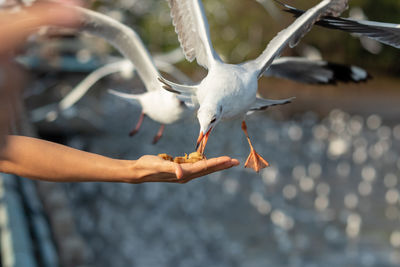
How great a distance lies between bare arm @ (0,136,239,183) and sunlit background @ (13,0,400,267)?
5.16ft

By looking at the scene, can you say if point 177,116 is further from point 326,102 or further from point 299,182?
point 326,102

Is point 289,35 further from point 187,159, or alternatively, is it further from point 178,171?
point 178,171

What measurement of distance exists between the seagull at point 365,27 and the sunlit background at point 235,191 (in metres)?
0.79

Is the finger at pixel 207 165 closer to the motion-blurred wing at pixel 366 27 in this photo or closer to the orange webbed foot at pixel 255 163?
the orange webbed foot at pixel 255 163

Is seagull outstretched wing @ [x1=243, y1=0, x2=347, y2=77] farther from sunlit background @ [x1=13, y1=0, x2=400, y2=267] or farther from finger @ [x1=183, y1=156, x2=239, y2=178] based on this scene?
sunlit background @ [x1=13, y1=0, x2=400, y2=267]

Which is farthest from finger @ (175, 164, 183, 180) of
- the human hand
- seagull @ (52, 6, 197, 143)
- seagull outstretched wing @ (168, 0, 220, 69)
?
seagull @ (52, 6, 197, 143)

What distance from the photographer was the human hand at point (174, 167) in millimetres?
1646

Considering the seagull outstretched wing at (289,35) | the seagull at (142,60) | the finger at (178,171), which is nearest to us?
the finger at (178,171)

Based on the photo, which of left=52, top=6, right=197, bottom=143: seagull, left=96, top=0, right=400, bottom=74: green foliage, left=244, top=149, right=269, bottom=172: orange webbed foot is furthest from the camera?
left=96, top=0, right=400, bottom=74: green foliage

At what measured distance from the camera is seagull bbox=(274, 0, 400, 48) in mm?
2342

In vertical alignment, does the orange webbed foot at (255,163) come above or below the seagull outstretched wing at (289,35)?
below

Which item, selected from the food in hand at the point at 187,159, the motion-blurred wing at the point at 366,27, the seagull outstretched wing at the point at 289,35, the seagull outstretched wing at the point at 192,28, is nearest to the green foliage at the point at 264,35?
the motion-blurred wing at the point at 366,27

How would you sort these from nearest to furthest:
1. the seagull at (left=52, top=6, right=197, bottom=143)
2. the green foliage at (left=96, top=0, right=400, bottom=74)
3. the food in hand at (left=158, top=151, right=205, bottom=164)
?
the food in hand at (left=158, top=151, right=205, bottom=164)
the seagull at (left=52, top=6, right=197, bottom=143)
the green foliage at (left=96, top=0, right=400, bottom=74)

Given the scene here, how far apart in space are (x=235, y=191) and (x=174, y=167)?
357 inches
